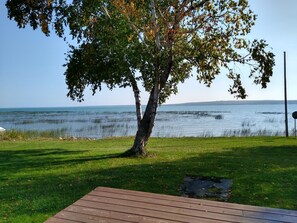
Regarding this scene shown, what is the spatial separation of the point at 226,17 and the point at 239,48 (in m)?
1.28

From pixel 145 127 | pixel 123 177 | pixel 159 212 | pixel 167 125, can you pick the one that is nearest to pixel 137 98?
pixel 145 127

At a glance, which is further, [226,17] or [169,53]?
[169,53]

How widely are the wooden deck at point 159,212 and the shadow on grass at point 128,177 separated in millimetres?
2082

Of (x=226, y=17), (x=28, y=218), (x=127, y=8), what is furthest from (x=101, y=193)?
(x=226, y=17)

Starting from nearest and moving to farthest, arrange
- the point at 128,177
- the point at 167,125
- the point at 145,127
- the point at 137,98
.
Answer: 1. the point at 128,177
2. the point at 145,127
3. the point at 137,98
4. the point at 167,125

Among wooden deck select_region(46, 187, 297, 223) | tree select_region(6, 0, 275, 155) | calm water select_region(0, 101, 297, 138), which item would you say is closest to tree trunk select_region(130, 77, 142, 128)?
tree select_region(6, 0, 275, 155)

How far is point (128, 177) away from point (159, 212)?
4.94 metres

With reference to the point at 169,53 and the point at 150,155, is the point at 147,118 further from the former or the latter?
the point at 169,53

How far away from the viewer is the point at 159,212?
11.8ft

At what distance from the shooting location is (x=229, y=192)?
704 centimetres

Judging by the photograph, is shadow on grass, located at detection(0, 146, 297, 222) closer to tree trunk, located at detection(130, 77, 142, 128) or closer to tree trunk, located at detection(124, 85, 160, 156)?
tree trunk, located at detection(124, 85, 160, 156)

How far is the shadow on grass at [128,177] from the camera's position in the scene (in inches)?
249

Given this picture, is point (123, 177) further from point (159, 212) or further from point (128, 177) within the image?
point (159, 212)

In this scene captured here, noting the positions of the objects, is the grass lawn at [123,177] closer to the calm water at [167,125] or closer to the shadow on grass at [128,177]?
the shadow on grass at [128,177]
